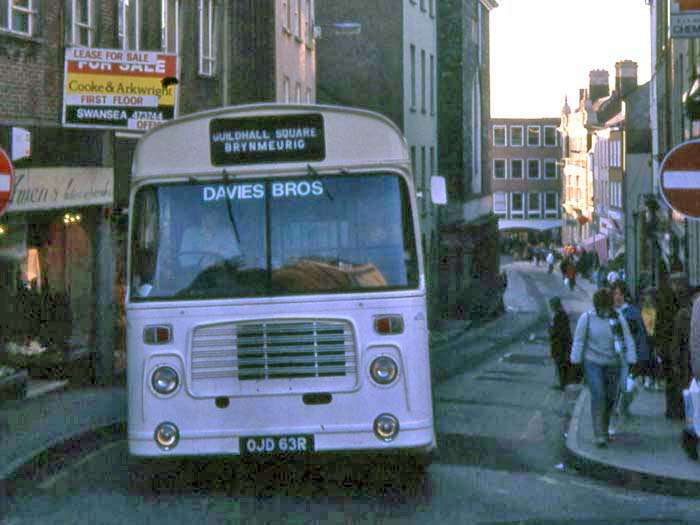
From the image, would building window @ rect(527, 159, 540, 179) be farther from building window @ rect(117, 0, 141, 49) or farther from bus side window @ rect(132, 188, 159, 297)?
bus side window @ rect(132, 188, 159, 297)

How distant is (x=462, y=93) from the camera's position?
6247 cm

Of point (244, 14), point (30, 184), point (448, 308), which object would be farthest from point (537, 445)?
point (448, 308)

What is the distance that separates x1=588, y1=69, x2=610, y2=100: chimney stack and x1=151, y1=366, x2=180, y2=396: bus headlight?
101770 millimetres

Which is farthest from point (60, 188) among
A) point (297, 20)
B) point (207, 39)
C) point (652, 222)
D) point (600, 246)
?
point (600, 246)

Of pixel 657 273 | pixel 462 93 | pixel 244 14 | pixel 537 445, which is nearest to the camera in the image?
pixel 537 445

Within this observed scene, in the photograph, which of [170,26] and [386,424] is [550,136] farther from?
[386,424]

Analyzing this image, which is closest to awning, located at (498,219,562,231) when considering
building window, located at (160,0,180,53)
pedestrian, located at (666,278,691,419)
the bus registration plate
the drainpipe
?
the drainpipe

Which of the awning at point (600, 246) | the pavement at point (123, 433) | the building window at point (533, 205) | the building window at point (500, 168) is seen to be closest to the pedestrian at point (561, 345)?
the pavement at point (123, 433)

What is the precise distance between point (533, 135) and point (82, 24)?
350 feet

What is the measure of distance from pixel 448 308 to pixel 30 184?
38.8 m

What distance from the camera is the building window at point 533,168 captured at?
124m

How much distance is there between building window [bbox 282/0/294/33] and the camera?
37438 millimetres

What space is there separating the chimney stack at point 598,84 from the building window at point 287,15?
7370cm

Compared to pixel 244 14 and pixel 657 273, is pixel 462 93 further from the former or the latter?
pixel 244 14
